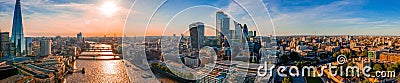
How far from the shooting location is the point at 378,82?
343cm

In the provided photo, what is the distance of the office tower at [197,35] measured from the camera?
103 cm

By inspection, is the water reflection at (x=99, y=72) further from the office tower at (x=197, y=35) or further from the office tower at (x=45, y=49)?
the office tower at (x=197, y=35)

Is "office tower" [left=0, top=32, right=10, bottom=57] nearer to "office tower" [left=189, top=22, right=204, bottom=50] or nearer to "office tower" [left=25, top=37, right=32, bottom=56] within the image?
"office tower" [left=25, top=37, right=32, bottom=56]

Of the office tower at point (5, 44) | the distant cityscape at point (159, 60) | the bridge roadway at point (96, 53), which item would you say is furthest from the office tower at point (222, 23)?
the bridge roadway at point (96, 53)

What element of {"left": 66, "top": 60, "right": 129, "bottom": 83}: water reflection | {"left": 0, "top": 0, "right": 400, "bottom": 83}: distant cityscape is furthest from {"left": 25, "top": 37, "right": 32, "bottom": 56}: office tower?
{"left": 66, "top": 60, "right": 129, "bottom": 83}: water reflection

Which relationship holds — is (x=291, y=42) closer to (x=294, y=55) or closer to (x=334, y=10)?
(x=294, y=55)

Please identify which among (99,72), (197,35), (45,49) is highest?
(197,35)

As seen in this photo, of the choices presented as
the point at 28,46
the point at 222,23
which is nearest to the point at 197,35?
the point at 222,23

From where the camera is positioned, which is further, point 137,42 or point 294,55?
point 294,55

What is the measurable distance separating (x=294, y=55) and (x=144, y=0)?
6.13 m

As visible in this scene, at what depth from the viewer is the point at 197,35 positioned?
3.88ft

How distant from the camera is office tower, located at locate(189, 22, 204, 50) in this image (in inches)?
40.5

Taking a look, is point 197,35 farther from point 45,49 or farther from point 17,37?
point 17,37

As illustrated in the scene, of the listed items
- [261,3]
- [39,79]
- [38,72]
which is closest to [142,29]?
[261,3]
